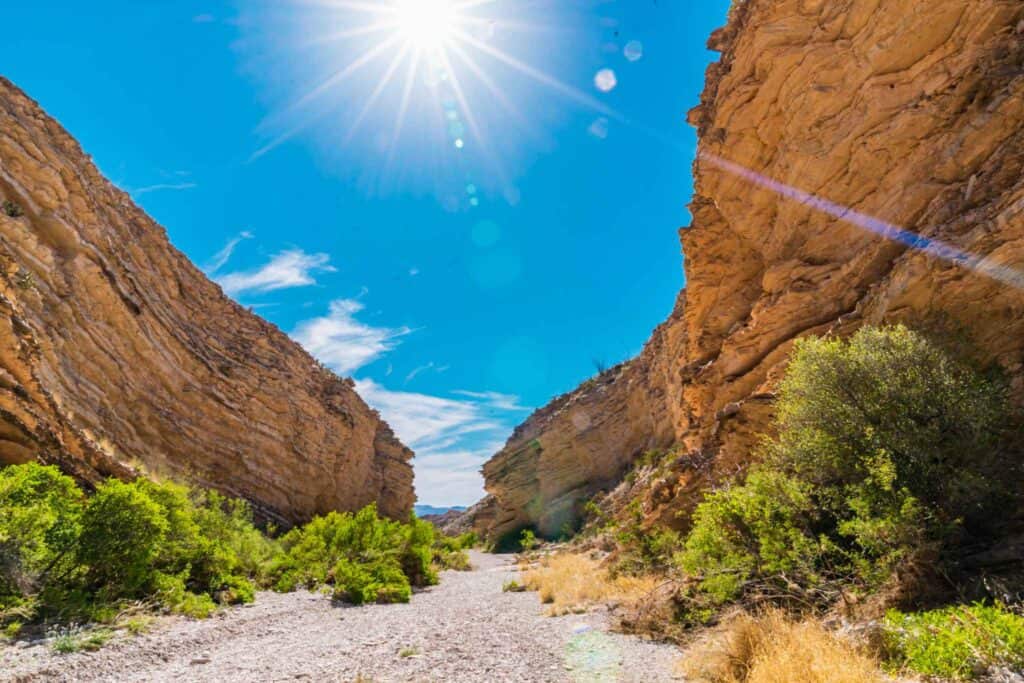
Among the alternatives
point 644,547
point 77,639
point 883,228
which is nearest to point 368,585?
point 644,547

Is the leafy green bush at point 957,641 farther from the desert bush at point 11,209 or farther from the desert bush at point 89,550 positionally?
the desert bush at point 11,209

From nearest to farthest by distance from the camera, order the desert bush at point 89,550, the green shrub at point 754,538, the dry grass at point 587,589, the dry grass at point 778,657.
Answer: the dry grass at point 778,657 → the green shrub at point 754,538 → the desert bush at point 89,550 → the dry grass at point 587,589

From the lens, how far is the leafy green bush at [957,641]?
4156 mm

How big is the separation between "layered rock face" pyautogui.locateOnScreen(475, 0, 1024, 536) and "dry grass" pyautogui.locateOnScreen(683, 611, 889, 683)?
18.3 ft

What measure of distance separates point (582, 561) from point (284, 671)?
15.5 meters

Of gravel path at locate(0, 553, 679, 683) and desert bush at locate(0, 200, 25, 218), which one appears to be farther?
desert bush at locate(0, 200, 25, 218)

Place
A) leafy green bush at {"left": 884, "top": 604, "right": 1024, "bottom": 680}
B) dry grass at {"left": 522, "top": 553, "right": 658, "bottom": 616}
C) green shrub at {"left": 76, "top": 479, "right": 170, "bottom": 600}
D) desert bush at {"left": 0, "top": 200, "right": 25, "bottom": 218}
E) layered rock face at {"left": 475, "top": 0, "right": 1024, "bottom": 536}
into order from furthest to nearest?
desert bush at {"left": 0, "top": 200, "right": 25, "bottom": 218} → dry grass at {"left": 522, "top": 553, "right": 658, "bottom": 616} → green shrub at {"left": 76, "top": 479, "right": 170, "bottom": 600} → layered rock face at {"left": 475, "top": 0, "right": 1024, "bottom": 536} → leafy green bush at {"left": 884, "top": 604, "right": 1024, "bottom": 680}

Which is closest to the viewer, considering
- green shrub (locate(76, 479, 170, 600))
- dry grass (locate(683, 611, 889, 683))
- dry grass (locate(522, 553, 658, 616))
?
dry grass (locate(683, 611, 889, 683))

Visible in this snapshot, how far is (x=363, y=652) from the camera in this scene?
8141 millimetres

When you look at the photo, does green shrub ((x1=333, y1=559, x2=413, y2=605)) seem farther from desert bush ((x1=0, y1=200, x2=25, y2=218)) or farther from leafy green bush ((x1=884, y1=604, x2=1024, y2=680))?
desert bush ((x1=0, y1=200, x2=25, y2=218))

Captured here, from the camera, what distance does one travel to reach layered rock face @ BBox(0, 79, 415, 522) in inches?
522

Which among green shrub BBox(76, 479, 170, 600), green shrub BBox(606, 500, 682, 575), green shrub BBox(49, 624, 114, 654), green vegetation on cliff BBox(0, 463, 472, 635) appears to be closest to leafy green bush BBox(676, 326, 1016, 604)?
green shrub BBox(606, 500, 682, 575)

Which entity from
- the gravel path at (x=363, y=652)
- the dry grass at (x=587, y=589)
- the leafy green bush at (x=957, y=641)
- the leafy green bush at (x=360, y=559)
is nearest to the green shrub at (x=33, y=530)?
the gravel path at (x=363, y=652)

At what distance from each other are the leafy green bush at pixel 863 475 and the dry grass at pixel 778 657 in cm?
124
